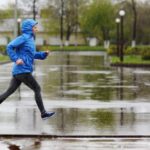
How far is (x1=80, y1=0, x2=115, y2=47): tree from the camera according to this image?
78188 millimetres

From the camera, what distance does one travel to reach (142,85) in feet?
60.8

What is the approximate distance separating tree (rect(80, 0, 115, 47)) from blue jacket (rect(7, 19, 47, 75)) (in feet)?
223

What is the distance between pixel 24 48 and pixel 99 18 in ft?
226

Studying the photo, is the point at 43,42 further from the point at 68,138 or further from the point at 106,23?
the point at 68,138

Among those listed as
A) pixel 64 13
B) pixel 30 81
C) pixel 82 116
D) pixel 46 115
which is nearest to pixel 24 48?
pixel 30 81

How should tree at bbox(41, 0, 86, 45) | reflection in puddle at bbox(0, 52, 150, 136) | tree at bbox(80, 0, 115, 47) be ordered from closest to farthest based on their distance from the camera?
1. reflection in puddle at bbox(0, 52, 150, 136)
2. tree at bbox(80, 0, 115, 47)
3. tree at bbox(41, 0, 86, 45)

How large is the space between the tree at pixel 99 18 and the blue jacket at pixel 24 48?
6782cm

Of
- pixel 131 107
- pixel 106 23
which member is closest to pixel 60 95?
pixel 131 107

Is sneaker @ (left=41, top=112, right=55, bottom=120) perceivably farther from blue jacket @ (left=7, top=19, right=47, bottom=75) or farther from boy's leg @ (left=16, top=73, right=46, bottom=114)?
blue jacket @ (left=7, top=19, right=47, bottom=75)

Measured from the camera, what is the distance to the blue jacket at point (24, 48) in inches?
396

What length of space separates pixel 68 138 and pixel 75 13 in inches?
3110

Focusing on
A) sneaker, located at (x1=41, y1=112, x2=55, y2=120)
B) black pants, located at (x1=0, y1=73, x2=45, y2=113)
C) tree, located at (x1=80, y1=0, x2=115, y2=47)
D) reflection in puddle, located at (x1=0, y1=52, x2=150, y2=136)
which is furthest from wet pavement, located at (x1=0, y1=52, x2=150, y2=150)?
tree, located at (x1=80, y1=0, x2=115, y2=47)

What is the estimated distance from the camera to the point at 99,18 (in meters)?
78.5

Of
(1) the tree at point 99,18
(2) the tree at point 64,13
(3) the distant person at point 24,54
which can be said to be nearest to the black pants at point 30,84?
(3) the distant person at point 24,54
